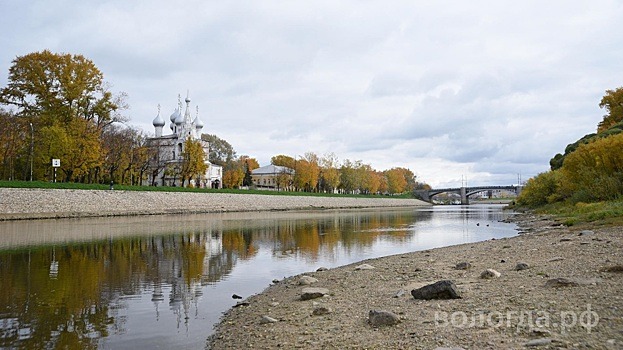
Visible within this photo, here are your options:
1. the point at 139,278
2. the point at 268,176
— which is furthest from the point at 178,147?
the point at 139,278

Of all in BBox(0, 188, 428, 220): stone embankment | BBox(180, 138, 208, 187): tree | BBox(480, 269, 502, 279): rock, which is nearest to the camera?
BBox(480, 269, 502, 279): rock

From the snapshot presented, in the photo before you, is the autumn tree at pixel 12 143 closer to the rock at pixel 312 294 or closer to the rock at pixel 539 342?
the rock at pixel 312 294

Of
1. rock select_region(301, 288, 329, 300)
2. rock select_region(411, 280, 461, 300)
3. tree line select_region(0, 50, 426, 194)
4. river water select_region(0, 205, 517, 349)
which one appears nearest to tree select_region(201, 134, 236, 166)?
tree line select_region(0, 50, 426, 194)

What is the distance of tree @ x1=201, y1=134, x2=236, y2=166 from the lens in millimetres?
123500

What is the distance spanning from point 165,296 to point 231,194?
61599mm

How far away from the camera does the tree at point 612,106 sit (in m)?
62.8

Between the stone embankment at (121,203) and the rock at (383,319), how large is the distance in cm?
4122

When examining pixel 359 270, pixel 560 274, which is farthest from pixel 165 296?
pixel 560 274

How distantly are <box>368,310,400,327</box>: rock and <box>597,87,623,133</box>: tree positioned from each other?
218 ft

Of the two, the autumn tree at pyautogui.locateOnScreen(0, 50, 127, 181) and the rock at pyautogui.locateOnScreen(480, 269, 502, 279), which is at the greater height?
the autumn tree at pyautogui.locateOnScreen(0, 50, 127, 181)

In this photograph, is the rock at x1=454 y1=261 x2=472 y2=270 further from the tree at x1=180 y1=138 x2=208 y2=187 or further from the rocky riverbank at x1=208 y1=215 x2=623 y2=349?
the tree at x1=180 y1=138 x2=208 y2=187

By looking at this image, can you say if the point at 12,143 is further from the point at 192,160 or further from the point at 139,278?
the point at 139,278

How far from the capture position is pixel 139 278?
1423 cm

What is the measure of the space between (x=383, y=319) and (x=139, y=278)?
9411mm
